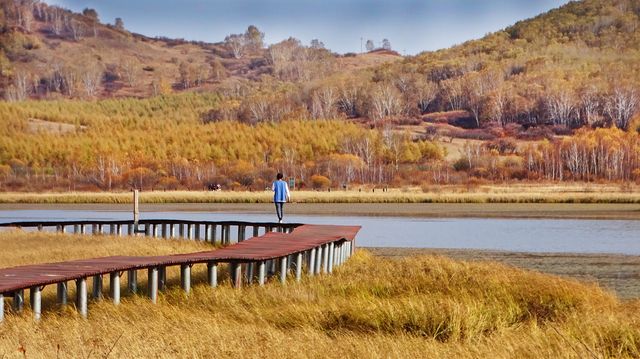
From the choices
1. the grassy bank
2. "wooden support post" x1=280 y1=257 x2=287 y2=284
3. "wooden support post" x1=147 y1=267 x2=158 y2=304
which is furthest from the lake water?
the grassy bank

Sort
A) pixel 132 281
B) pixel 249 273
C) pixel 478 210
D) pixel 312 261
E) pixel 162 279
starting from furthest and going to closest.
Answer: pixel 478 210
pixel 312 261
pixel 249 273
pixel 162 279
pixel 132 281

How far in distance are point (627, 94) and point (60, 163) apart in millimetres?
94058

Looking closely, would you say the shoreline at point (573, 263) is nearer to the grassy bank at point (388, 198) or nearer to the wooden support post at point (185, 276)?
the wooden support post at point (185, 276)

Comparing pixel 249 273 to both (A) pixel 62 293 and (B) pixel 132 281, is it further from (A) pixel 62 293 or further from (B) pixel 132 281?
(A) pixel 62 293

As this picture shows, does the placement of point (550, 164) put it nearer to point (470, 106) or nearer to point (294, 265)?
point (470, 106)

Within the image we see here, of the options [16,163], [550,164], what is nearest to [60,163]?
[16,163]

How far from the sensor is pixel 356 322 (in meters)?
15.1

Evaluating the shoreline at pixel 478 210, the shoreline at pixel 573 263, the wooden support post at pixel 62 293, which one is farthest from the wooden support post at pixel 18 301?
the shoreline at pixel 478 210

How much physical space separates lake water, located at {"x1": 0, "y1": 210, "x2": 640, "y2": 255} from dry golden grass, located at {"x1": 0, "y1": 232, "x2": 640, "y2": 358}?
1617 cm

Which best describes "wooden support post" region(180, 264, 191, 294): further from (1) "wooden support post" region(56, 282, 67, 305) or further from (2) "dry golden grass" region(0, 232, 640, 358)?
(1) "wooden support post" region(56, 282, 67, 305)

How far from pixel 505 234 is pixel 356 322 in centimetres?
3037

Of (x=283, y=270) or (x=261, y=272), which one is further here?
(x=283, y=270)

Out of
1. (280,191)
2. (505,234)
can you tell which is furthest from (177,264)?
(505,234)

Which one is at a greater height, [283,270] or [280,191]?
[280,191]
